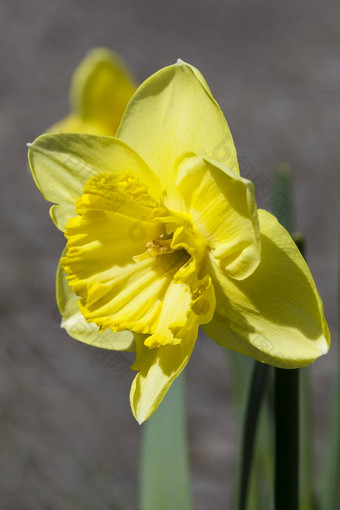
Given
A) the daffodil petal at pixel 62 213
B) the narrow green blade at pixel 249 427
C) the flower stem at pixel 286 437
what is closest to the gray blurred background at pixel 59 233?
the narrow green blade at pixel 249 427

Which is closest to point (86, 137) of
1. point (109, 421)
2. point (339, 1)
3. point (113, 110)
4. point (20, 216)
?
point (113, 110)

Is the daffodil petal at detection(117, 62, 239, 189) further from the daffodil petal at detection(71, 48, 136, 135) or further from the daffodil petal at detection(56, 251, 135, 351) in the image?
the daffodil petal at detection(71, 48, 136, 135)

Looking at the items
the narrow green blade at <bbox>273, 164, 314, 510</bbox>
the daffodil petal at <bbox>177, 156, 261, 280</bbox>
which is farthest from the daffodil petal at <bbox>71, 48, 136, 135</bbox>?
the daffodil petal at <bbox>177, 156, 261, 280</bbox>

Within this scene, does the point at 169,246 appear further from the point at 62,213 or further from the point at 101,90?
the point at 101,90

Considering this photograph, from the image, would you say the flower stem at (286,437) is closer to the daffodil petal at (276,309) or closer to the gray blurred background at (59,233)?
the daffodil petal at (276,309)

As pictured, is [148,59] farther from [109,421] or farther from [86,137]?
[86,137]

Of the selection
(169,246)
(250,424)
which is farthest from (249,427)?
(169,246)
